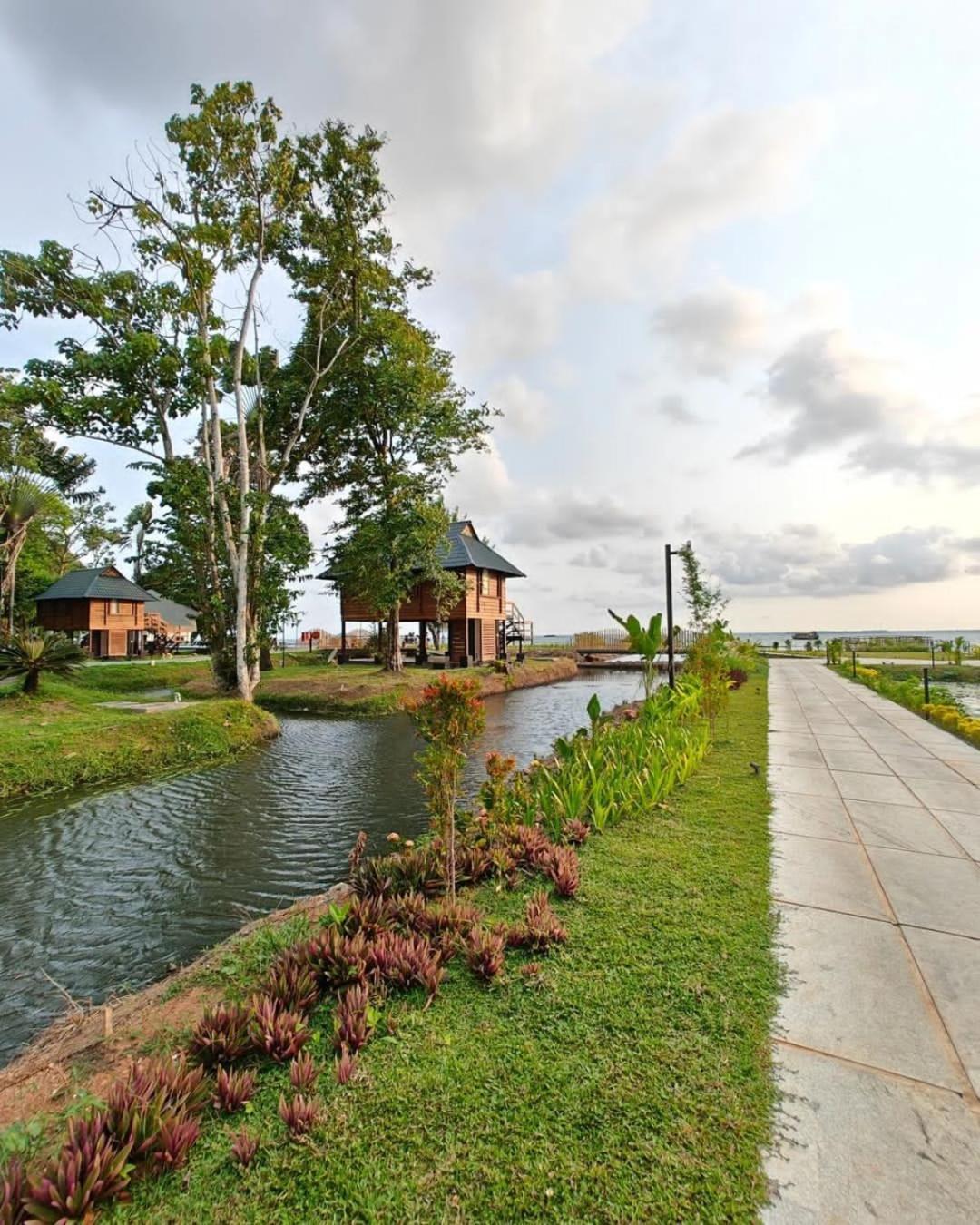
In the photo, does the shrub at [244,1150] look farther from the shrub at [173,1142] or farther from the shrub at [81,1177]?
the shrub at [81,1177]

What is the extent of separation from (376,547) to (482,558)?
8.49 meters

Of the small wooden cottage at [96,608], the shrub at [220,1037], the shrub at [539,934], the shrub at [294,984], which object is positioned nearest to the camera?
the shrub at [220,1037]

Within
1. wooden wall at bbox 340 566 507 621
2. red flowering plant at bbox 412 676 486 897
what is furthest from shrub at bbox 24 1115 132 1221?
wooden wall at bbox 340 566 507 621

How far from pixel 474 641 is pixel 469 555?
13.6 feet

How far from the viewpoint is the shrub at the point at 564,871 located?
3824 millimetres

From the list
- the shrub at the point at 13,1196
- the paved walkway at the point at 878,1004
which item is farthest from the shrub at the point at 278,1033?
A: the paved walkway at the point at 878,1004

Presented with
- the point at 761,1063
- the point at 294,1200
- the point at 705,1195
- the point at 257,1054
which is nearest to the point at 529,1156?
the point at 705,1195

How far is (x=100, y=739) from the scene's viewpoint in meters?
9.48

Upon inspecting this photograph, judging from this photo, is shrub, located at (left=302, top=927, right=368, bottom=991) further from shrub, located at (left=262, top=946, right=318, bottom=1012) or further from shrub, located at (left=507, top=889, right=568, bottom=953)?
shrub, located at (left=507, top=889, right=568, bottom=953)

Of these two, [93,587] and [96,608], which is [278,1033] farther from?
[96,608]

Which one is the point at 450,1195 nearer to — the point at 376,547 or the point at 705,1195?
the point at 705,1195

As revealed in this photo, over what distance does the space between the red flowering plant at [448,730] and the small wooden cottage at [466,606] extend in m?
19.5

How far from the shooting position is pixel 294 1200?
1733 mm

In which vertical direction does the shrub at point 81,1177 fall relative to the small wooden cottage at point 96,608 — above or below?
below
